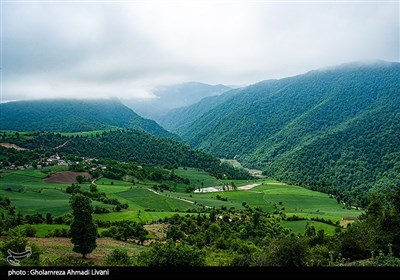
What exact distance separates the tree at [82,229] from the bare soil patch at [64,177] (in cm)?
8034

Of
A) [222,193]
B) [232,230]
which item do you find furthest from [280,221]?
[222,193]

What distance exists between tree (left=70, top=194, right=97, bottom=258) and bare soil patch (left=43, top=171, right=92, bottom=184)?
80.3 m

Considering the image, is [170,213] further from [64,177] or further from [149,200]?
[64,177]

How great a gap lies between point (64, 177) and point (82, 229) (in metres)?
88.2

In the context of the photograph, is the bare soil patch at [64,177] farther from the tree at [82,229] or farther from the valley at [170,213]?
the tree at [82,229]

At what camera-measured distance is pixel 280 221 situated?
88.1 m

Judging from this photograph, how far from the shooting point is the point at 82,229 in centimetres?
3750

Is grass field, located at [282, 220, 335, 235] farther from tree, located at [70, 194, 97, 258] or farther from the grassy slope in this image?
tree, located at [70, 194, 97, 258]

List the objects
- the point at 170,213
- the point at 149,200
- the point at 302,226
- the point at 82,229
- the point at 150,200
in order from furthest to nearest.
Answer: the point at 150,200 < the point at 149,200 < the point at 170,213 < the point at 302,226 < the point at 82,229

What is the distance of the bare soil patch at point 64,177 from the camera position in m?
114

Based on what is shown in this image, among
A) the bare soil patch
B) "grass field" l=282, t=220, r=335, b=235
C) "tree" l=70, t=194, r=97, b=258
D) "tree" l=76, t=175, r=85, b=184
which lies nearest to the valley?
"tree" l=70, t=194, r=97, b=258

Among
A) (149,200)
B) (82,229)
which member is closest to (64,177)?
(149,200)

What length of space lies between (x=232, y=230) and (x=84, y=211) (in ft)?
128

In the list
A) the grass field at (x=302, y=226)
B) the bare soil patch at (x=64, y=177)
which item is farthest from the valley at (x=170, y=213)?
the bare soil patch at (x=64, y=177)
